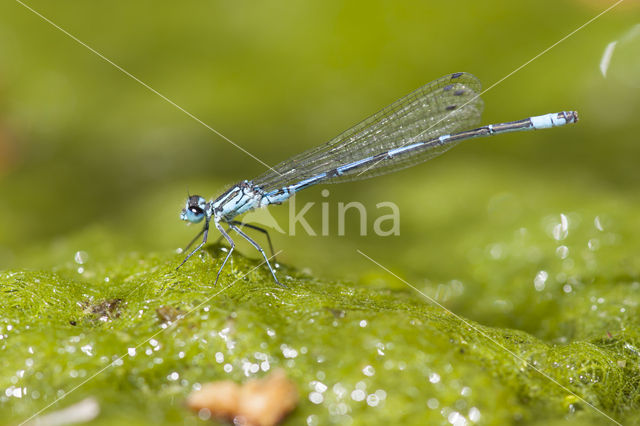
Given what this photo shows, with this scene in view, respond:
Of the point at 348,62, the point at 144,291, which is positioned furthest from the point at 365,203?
the point at 144,291

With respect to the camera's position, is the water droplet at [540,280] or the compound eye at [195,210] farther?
the compound eye at [195,210]

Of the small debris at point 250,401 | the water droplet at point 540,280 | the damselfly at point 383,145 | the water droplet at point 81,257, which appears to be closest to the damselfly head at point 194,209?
the damselfly at point 383,145

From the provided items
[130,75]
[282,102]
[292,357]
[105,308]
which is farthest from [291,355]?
[130,75]

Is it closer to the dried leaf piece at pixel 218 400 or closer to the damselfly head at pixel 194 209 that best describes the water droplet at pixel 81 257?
the damselfly head at pixel 194 209

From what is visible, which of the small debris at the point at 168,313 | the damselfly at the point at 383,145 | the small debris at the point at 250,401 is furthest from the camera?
the damselfly at the point at 383,145

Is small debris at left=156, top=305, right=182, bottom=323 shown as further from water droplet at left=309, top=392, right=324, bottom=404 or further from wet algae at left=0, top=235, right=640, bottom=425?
water droplet at left=309, top=392, right=324, bottom=404

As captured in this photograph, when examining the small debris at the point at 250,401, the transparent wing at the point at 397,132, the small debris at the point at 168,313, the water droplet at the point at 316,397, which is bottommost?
the water droplet at the point at 316,397

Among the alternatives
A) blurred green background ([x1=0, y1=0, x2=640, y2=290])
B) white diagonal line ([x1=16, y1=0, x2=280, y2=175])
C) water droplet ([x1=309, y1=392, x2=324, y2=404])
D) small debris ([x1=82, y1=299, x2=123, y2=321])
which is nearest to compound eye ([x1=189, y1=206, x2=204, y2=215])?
blurred green background ([x1=0, y1=0, x2=640, y2=290])

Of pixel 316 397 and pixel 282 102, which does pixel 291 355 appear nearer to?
pixel 316 397
